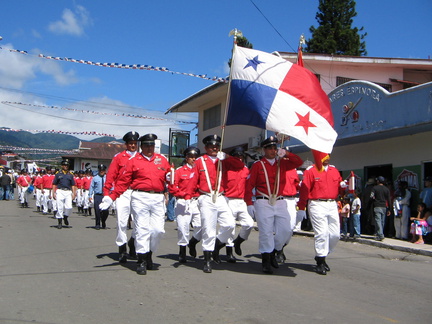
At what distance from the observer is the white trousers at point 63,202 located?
47.7ft

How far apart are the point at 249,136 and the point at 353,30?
15028 mm

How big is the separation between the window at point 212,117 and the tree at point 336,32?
970cm

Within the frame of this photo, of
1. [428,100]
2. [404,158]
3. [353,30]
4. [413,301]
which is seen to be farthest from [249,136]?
[413,301]

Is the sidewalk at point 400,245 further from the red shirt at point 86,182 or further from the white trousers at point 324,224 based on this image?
the red shirt at point 86,182

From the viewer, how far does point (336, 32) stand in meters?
35.7

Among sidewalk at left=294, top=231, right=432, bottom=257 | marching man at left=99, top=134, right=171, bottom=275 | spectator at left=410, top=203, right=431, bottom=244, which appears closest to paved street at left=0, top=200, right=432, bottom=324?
marching man at left=99, top=134, right=171, bottom=275

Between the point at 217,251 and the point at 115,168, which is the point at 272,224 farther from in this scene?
the point at 115,168

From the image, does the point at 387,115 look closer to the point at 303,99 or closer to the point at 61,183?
the point at 303,99

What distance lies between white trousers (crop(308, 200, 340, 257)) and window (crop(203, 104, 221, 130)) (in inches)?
839

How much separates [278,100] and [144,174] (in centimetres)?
245

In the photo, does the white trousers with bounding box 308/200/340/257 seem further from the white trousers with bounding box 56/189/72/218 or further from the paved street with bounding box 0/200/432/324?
the white trousers with bounding box 56/189/72/218

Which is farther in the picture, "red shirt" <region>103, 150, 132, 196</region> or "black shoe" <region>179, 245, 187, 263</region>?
"red shirt" <region>103, 150, 132, 196</region>

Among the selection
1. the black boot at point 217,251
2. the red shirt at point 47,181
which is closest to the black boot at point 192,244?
the black boot at point 217,251

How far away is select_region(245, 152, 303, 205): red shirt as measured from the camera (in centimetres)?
779
